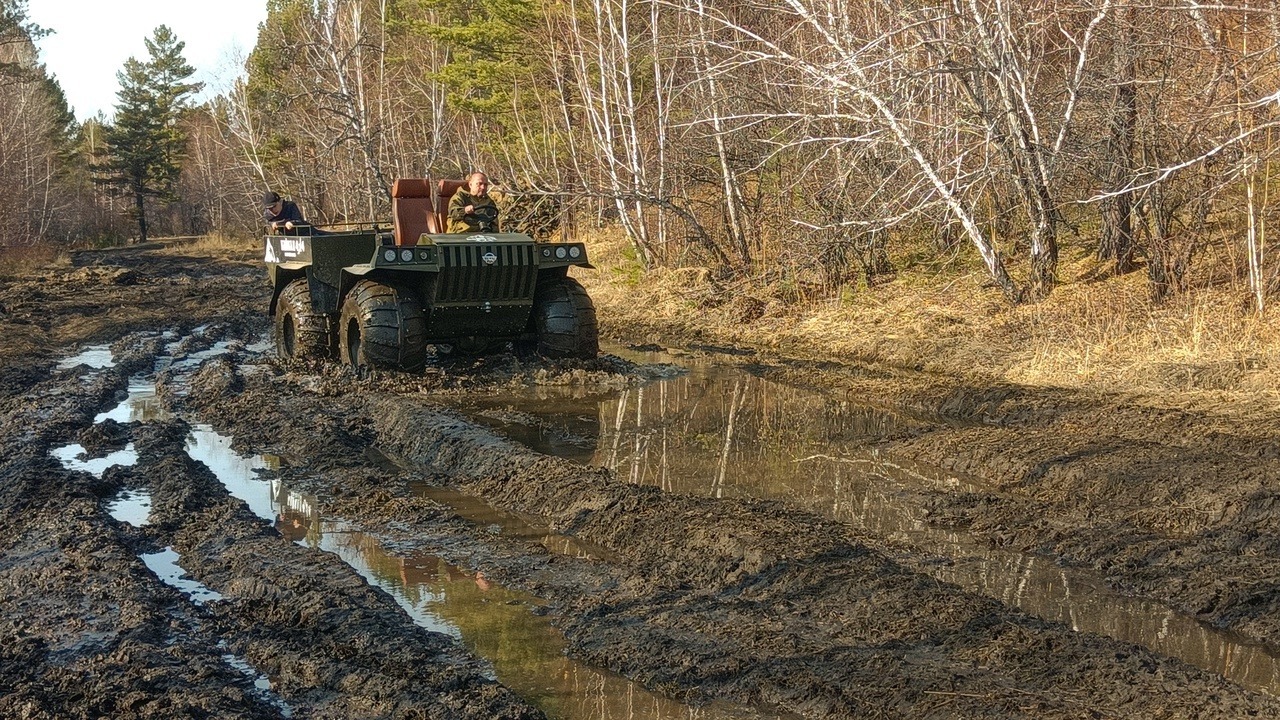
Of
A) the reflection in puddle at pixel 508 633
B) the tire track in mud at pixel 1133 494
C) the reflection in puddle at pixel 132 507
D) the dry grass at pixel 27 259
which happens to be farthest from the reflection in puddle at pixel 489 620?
the dry grass at pixel 27 259

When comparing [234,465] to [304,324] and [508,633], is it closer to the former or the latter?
[508,633]

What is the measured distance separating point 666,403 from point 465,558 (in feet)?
17.0

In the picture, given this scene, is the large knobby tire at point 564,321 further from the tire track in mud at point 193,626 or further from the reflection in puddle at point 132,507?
the reflection in puddle at point 132,507

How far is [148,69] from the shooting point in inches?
2820

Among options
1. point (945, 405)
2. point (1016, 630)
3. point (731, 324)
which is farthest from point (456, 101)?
point (1016, 630)

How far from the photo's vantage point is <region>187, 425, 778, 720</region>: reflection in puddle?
4.67m

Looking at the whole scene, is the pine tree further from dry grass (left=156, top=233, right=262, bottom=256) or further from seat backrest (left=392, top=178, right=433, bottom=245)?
seat backrest (left=392, top=178, right=433, bottom=245)

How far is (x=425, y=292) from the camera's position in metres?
12.4

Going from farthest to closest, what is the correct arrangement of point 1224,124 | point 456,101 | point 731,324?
point 456,101 → point 731,324 → point 1224,124

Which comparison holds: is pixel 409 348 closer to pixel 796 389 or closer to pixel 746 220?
pixel 796 389

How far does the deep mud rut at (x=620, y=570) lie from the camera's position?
4609mm

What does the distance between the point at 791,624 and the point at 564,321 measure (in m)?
7.71

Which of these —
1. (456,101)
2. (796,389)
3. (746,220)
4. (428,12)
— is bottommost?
(796,389)

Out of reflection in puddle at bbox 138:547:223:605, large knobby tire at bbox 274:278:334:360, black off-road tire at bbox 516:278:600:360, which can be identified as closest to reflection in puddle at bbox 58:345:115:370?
large knobby tire at bbox 274:278:334:360
